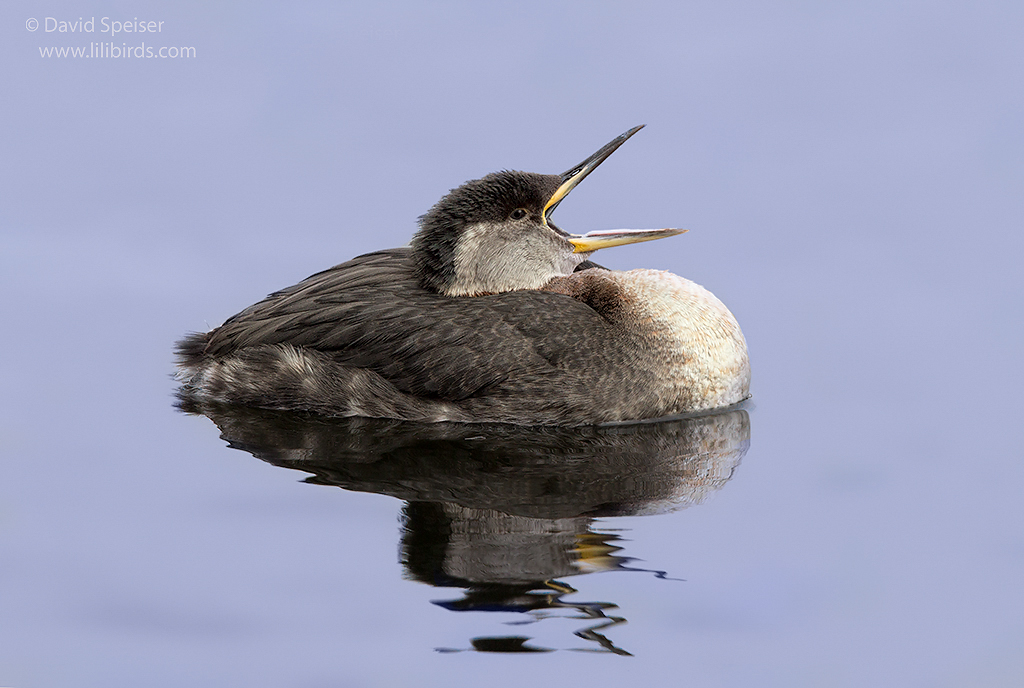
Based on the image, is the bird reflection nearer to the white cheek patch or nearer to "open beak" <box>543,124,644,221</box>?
the white cheek patch

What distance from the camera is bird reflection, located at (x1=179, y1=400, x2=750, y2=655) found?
544 centimetres

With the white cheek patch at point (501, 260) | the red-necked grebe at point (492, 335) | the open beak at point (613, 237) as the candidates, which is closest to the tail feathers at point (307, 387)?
the red-necked grebe at point (492, 335)

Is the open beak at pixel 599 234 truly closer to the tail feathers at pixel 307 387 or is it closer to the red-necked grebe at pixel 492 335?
the red-necked grebe at pixel 492 335

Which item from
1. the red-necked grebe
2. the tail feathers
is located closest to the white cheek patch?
the red-necked grebe

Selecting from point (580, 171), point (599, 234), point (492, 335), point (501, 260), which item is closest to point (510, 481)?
point (492, 335)

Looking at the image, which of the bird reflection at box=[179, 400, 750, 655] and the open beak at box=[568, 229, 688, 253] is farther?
the open beak at box=[568, 229, 688, 253]

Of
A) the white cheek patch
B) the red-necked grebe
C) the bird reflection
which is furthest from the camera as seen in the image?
the white cheek patch

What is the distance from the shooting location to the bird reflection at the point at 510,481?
5.44m

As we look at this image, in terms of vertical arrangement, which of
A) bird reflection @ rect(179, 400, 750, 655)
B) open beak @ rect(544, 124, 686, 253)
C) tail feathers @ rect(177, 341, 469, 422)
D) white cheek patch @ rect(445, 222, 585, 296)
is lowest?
bird reflection @ rect(179, 400, 750, 655)

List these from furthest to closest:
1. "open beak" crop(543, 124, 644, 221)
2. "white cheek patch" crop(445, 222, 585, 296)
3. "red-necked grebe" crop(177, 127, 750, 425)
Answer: "open beak" crop(543, 124, 644, 221), "white cheek patch" crop(445, 222, 585, 296), "red-necked grebe" crop(177, 127, 750, 425)

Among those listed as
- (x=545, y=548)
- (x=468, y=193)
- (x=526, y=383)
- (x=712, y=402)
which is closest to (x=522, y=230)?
(x=468, y=193)

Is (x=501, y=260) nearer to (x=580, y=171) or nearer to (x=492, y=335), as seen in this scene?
(x=492, y=335)

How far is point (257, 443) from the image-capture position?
Result: 7.16 m

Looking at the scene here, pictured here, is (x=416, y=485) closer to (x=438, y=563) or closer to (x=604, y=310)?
(x=438, y=563)
